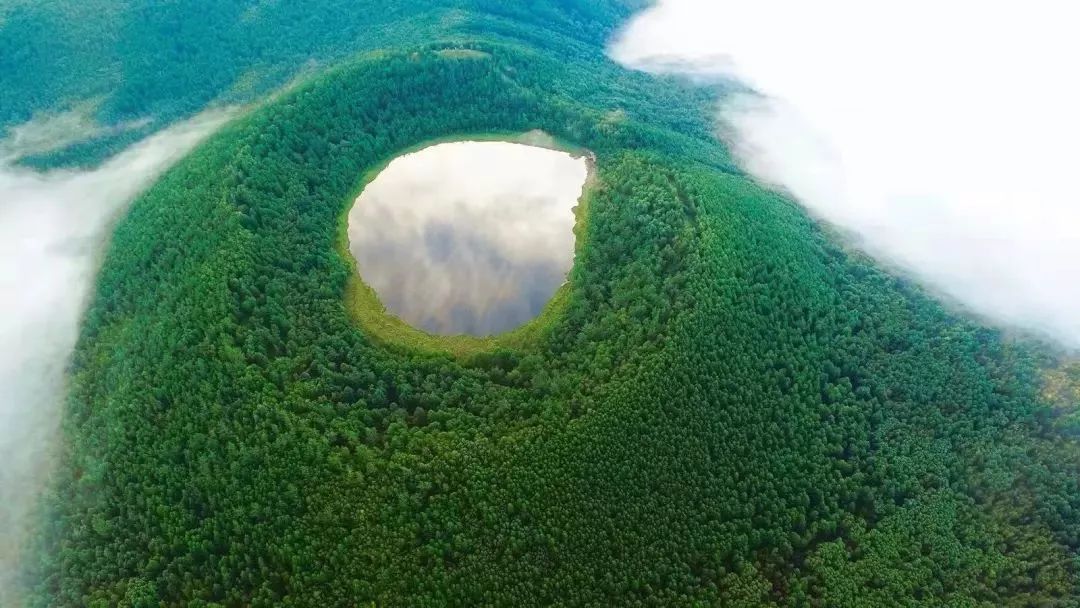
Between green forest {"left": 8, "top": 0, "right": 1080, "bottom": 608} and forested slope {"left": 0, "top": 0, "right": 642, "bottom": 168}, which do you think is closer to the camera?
green forest {"left": 8, "top": 0, "right": 1080, "bottom": 608}

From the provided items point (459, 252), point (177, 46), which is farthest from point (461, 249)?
point (177, 46)

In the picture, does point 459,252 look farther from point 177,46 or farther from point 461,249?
point 177,46

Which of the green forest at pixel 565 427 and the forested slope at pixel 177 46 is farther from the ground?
the forested slope at pixel 177 46

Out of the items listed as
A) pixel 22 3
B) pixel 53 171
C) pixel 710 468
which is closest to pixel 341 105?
pixel 53 171

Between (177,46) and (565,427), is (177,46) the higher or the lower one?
the higher one

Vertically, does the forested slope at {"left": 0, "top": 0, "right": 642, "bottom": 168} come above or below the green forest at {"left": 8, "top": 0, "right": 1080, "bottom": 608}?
above

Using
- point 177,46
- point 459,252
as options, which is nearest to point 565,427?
point 459,252

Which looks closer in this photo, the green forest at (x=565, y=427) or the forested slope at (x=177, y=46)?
the green forest at (x=565, y=427)

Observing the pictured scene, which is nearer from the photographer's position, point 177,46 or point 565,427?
point 565,427
